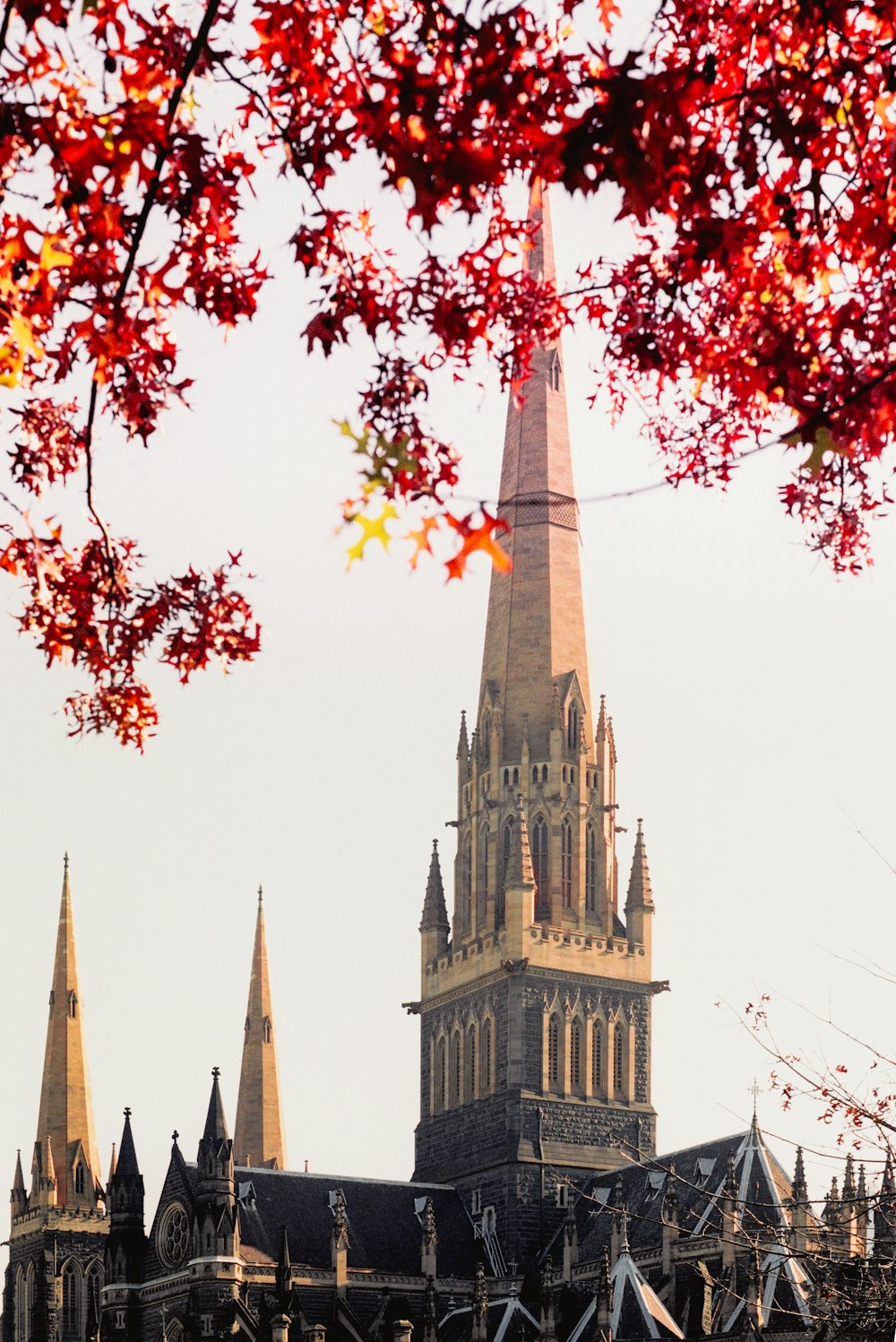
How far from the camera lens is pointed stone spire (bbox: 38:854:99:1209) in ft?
288

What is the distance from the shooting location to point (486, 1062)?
75.4m

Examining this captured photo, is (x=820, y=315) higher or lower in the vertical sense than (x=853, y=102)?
lower

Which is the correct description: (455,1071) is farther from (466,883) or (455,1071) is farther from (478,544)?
(478,544)

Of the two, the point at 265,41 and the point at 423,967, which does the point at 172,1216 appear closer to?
the point at 423,967

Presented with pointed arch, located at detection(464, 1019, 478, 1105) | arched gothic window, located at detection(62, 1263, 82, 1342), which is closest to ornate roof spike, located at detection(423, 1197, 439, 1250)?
pointed arch, located at detection(464, 1019, 478, 1105)

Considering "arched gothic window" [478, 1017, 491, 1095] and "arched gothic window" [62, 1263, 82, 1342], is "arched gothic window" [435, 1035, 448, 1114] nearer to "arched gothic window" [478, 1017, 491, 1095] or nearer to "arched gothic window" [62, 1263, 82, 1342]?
"arched gothic window" [478, 1017, 491, 1095]

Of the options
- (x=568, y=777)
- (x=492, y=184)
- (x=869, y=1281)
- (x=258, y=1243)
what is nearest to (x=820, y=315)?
(x=492, y=184)

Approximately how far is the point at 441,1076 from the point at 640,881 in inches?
413

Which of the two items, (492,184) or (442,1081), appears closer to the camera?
(492,184)

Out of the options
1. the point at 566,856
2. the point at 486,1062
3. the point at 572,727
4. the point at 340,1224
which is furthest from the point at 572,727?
the point at 340,1224

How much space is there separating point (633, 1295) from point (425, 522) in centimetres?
5623

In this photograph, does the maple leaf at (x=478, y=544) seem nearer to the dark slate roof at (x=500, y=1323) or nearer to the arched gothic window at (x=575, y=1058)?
the dark slate roof at (x=500, y=1323)

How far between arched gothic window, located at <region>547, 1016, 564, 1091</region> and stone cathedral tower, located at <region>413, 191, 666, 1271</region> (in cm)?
6

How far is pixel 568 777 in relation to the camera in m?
78.5
